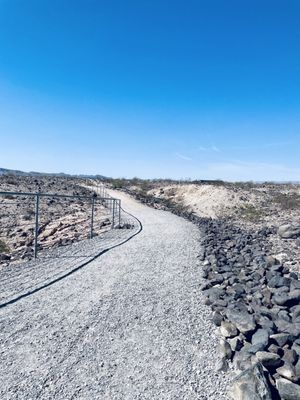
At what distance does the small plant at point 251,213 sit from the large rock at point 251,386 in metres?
24.9

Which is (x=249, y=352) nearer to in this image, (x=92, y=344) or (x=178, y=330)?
(x=178, y=330)

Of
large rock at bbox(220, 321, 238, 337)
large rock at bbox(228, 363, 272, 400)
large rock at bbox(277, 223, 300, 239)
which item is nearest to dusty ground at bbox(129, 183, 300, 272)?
large rock at bbox(277, 223, 300, 239)

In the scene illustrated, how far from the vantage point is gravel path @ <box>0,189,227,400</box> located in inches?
167

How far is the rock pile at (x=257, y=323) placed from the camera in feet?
14.0

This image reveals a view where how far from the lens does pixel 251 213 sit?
107 ft

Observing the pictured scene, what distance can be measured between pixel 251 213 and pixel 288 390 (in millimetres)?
29625

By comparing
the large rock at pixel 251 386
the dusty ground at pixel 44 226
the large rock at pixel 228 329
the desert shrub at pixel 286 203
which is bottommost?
the dusty ground at pixel 44 226

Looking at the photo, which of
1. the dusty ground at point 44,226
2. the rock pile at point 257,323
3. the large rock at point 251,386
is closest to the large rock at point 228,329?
the rock pile at point 257,323

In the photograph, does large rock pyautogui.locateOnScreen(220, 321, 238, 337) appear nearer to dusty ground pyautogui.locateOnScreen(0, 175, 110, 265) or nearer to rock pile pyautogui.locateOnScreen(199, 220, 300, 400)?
rock pile pyautogui.locateOnScreen(199, 220, 300, 400)

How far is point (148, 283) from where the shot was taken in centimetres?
870

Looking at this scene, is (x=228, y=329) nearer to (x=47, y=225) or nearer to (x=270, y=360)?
(x=270, y=360)

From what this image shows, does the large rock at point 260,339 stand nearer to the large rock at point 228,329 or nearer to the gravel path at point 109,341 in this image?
the large rock at point 228,329

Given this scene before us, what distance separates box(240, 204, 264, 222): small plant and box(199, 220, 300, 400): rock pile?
18.7m

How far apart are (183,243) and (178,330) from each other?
9444mm
